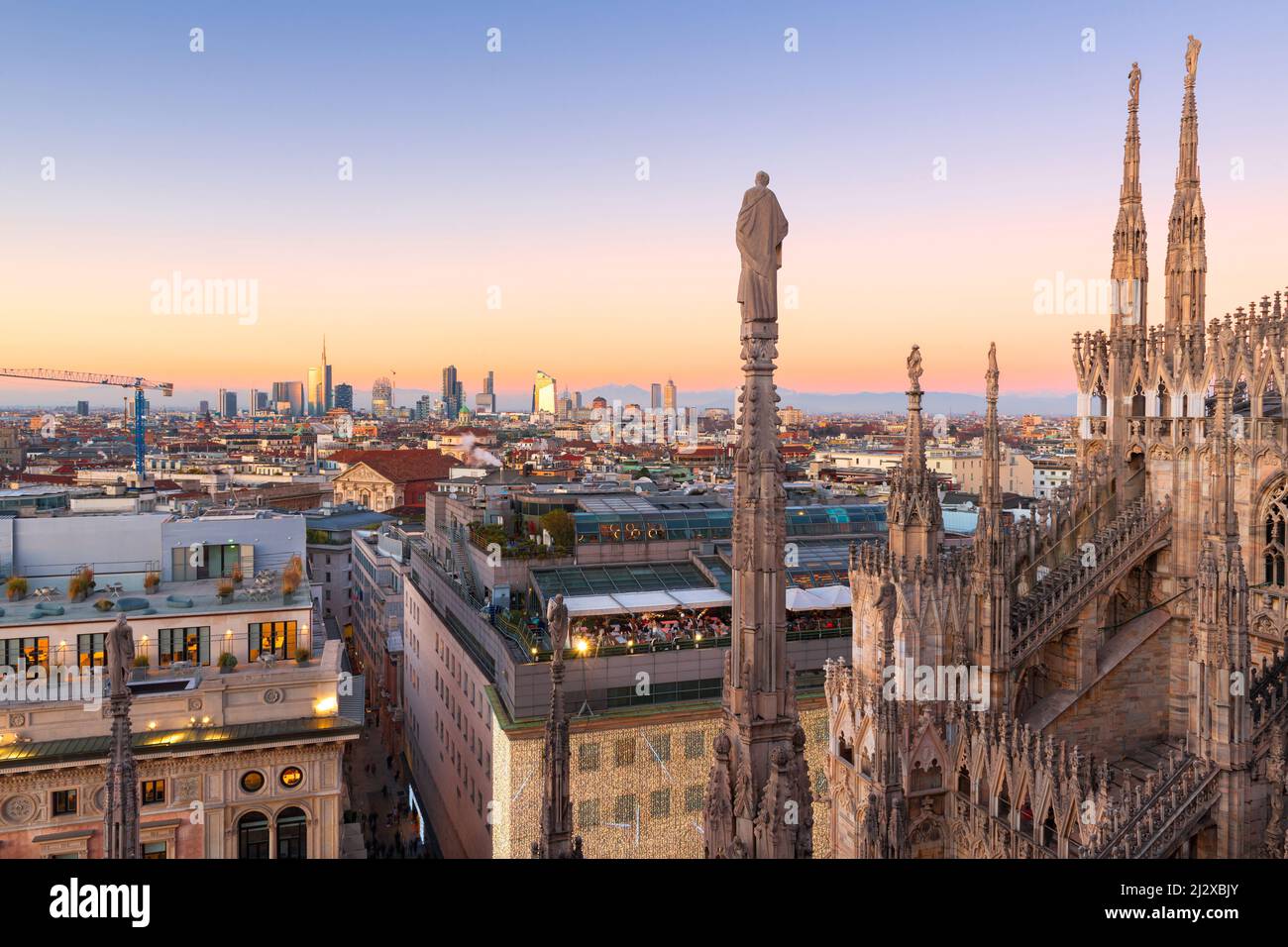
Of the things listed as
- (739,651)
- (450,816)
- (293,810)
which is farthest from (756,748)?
(450,816)

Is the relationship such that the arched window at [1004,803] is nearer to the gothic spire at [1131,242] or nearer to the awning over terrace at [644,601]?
the gothic spire at [1131,242]

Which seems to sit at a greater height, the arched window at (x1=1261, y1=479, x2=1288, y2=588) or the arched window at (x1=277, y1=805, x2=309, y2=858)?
the arched window at (x1=1261, y1=479, x2=1288, y2=588)

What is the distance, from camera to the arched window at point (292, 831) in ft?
101

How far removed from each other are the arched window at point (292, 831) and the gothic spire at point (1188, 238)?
3233 cm

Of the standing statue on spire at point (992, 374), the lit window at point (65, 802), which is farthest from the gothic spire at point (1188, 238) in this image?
the lit window at point (65, 802)

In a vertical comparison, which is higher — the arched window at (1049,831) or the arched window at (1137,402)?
the arched window at (1137,402)

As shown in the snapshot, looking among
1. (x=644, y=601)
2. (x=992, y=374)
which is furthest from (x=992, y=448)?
(x=644, y=601)

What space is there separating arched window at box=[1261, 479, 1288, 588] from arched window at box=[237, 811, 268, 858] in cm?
3196

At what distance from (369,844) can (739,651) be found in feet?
148

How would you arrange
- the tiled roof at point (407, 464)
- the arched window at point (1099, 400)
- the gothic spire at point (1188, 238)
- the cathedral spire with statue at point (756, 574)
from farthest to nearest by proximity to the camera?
the tiled roof at point (407, 464) → the arched window at point (1099, 400) → the gothic spire at point (1188, 238) → the cathedral spire with statue at point (756, 574)

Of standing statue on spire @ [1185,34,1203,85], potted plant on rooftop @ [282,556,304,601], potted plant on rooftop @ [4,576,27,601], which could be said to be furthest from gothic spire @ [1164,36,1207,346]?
potted plant on rooftop @ [4,576,27,601]

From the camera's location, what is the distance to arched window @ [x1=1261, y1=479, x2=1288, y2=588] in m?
21.2

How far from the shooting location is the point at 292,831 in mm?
31031

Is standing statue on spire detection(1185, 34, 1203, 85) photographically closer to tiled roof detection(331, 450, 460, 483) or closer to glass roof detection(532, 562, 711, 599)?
glass roof detection(532, 562, 711, 599)
